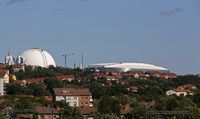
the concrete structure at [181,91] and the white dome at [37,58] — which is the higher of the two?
the white dome at [37,58]

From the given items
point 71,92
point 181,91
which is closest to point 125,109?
point 71,92

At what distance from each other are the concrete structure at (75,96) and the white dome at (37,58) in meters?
48.0

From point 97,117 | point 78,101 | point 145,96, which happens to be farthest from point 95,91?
point 97,117

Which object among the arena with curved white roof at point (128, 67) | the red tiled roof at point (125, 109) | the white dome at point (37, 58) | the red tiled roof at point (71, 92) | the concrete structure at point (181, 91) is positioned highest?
the white dome at point (37, 58)

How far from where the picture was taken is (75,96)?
68.8 m

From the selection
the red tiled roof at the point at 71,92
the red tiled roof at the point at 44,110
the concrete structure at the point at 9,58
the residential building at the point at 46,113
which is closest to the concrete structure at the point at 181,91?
the red tiled roof at the point at 71,92

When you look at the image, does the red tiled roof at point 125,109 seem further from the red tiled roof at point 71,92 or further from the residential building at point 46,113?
the red tiled roof at point 71,92

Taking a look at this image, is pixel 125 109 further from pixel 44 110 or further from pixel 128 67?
pixel 128 67

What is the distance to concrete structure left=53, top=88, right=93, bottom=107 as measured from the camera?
6675 cm

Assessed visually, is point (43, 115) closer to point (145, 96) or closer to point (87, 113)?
point (87, 113)

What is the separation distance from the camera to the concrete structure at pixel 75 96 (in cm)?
6675

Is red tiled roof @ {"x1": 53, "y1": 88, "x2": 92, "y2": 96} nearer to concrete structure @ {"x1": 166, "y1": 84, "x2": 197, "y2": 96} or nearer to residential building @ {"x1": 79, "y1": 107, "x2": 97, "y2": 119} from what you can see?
concrete structure @ {"x1": 166, "y1": 84, "x2": 197, "y2": 96}

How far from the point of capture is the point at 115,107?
1959 inches

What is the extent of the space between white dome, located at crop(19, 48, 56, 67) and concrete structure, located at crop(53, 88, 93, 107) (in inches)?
1888
